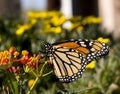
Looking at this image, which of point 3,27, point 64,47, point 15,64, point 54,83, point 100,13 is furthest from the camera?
point 100,13

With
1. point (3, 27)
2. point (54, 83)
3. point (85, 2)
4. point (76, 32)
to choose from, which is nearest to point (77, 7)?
point (85, 2)

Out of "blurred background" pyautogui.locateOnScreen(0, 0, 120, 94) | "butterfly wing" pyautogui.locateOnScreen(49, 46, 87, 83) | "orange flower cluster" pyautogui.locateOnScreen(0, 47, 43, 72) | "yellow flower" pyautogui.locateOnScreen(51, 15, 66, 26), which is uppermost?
"orange flower cluster" pyautogui.locateOnScreen(0, 47, 43, 72)

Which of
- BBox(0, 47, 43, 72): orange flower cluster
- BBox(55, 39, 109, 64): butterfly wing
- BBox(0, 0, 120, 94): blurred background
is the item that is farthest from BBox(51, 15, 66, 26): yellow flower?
BBox(0, 47, 43, 72): orange flower cluster

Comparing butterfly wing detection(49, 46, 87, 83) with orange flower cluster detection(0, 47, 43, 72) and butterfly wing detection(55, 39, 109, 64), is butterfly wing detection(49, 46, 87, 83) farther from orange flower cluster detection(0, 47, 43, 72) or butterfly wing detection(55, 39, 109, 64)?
orange flower cluster detection(0, 47, 43, 72)

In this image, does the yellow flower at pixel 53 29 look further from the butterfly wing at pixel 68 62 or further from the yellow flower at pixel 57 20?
the butterfly wing at pixel 68 62

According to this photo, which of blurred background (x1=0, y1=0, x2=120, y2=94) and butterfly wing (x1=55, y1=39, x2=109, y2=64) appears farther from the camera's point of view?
blurred background (x1=0, y1=0, x2=120, y2=94)

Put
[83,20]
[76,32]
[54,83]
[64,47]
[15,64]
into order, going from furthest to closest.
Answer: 1. [83,20]
2. [76,32]
3. [54,83]
4. [64,47]
5. [15,64]

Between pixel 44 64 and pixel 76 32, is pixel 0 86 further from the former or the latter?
pixel 76 32

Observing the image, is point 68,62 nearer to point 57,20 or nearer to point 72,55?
point 72,55
